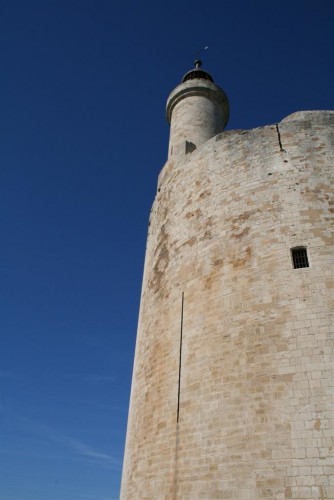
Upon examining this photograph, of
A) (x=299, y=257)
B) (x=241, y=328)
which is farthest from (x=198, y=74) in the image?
(x=241, y=328)

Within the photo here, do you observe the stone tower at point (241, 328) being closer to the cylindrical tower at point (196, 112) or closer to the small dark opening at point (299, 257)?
the small dark opening at point (299, 257)

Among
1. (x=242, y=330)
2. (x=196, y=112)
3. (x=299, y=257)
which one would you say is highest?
(x=196, y=112)

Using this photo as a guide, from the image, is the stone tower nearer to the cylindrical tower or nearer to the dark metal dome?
the cylindrical tower

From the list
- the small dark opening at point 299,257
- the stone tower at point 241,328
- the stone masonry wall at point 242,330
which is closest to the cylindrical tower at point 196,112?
the stone tower at point 241,328

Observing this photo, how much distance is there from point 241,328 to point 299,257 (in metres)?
1.64

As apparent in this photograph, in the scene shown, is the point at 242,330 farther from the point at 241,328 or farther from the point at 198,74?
the point at 198,74

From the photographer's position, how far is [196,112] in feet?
46.1

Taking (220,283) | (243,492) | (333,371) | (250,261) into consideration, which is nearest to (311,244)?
(250,261)

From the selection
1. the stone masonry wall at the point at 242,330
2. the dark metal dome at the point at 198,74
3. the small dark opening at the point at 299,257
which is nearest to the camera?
the stone masonry wall at the point at 242,330

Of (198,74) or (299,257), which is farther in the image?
(198,74)

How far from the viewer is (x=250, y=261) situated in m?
8.14

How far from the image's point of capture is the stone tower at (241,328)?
631 centimetres

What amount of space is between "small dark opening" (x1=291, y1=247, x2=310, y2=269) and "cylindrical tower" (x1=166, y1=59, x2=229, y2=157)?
6.24 m

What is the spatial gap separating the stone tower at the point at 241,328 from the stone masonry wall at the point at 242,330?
2cm
